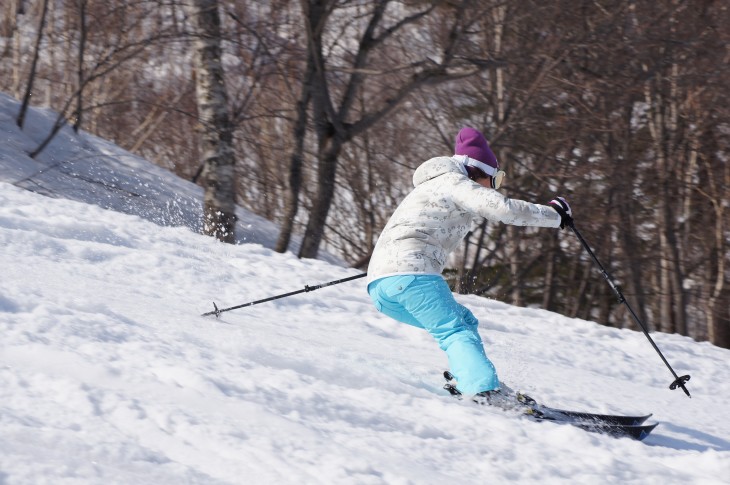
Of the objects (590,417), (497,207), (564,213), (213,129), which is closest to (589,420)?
(590,417)

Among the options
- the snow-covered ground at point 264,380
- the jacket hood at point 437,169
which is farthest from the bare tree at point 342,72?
the jacket hood at point 437,169

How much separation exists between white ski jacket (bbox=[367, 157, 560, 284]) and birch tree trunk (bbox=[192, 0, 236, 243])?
5.31 metres

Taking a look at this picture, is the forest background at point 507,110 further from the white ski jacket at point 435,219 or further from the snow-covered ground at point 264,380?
the white ski jacket at point 435,219

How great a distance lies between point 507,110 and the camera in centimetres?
1441

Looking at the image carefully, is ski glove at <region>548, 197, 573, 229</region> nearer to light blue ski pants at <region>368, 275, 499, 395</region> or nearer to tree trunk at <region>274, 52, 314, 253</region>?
light blue ski pants at <region>368, 275, 499, 395</region>

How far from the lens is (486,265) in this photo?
16.9 meters

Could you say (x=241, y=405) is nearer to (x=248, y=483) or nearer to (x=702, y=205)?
(x=248, y=483)

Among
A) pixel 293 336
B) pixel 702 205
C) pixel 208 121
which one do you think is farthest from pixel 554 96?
pixel 293 336

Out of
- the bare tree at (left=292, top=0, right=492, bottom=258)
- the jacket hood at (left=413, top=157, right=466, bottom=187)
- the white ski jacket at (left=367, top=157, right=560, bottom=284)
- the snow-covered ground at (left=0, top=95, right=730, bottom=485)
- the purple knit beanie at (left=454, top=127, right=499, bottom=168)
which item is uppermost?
the bare tree at (left=292, top=0, right=492, bottom=258)

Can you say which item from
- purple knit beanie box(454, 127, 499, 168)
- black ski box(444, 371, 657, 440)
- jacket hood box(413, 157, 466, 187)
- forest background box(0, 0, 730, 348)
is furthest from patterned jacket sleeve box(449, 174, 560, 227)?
forest background box(0, 0, 730, 348)

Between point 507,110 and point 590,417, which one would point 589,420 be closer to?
point 590,417

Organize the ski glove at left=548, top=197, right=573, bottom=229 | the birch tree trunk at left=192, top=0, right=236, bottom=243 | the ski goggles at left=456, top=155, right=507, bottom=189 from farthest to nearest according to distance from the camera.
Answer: the birch tree trunk at left=192, top=0, right=236, bottom=243 → the ski goggles at left=456, top=155, right=507, bottom=189 → the ski glove at left=548, top=197, right=573, bottom=229

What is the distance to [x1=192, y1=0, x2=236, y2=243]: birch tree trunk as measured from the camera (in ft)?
31.2

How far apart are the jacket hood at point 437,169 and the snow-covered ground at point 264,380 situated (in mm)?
1025
